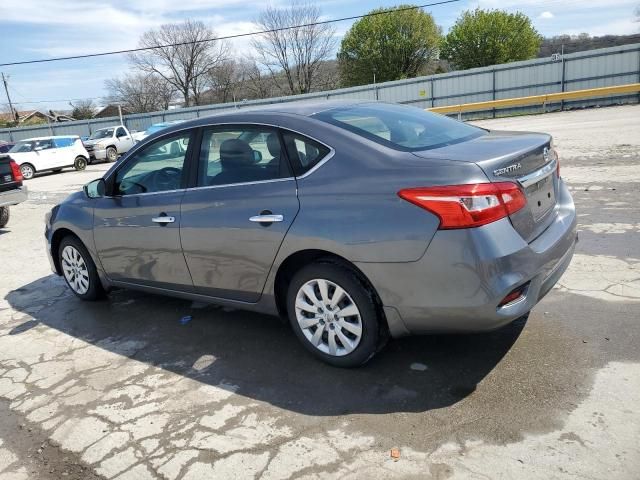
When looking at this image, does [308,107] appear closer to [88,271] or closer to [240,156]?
[240,156]

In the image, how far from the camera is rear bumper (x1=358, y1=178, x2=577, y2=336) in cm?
A: 276

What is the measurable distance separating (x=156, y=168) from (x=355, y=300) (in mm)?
2250

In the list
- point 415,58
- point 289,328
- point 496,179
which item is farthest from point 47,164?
point 415,58

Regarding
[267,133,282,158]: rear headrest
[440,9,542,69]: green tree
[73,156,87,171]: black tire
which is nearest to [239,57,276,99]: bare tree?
[440,9,542,69]: green tree

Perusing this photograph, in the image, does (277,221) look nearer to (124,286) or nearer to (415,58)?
(124,286)

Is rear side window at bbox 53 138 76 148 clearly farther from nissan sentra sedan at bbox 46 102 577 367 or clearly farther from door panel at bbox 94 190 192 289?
nissan sentra sedan at bbox 46 102 577 367

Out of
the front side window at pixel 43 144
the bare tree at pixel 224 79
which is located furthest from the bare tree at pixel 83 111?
the front side window at pixel 43 144

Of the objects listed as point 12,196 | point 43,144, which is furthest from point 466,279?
point 43,144

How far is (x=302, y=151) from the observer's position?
11.2ft

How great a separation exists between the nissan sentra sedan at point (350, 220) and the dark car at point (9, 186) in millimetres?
6419

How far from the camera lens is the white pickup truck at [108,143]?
26.2 meters

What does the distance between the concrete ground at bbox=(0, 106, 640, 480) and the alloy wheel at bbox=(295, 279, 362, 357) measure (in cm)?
20

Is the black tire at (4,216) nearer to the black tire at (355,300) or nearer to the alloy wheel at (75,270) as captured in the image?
the alloy wheel at (75,270)

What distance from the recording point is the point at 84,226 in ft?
16.1
